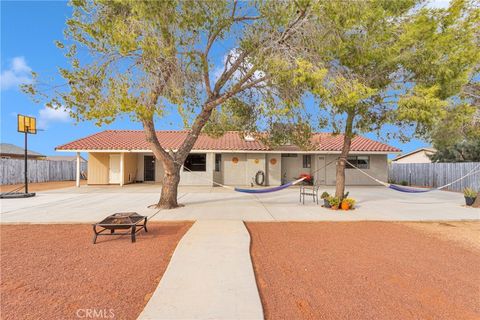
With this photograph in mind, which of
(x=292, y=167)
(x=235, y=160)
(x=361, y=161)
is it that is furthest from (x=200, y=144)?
(x=361, y=161)

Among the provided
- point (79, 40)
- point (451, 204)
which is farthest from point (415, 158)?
point (79, 40)

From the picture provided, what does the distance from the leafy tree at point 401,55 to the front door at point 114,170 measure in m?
15.6

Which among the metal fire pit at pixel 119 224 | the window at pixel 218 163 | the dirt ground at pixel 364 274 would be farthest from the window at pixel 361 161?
the metal fire pit at pixel 119 224

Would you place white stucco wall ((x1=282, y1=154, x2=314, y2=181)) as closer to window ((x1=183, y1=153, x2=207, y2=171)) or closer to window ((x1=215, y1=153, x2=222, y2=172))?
window ((x1=215, y1=153, x2=222, y2=172))

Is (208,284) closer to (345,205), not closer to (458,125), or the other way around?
(345,205)

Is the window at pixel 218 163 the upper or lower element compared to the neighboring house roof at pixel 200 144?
lower

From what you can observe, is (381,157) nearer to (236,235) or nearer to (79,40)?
(236,235)

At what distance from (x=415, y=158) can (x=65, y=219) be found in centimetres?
3770

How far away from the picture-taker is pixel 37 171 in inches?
832

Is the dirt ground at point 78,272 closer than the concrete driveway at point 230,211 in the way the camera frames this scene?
Yes

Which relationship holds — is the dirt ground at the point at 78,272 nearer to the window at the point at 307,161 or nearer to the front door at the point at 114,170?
the front door at the point at 114,170

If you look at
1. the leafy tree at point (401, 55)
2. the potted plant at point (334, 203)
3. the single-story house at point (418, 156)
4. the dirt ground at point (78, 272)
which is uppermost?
the leafy tree at point (401, 55)

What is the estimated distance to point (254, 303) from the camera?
300 cm

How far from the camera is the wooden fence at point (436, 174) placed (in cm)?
1496
